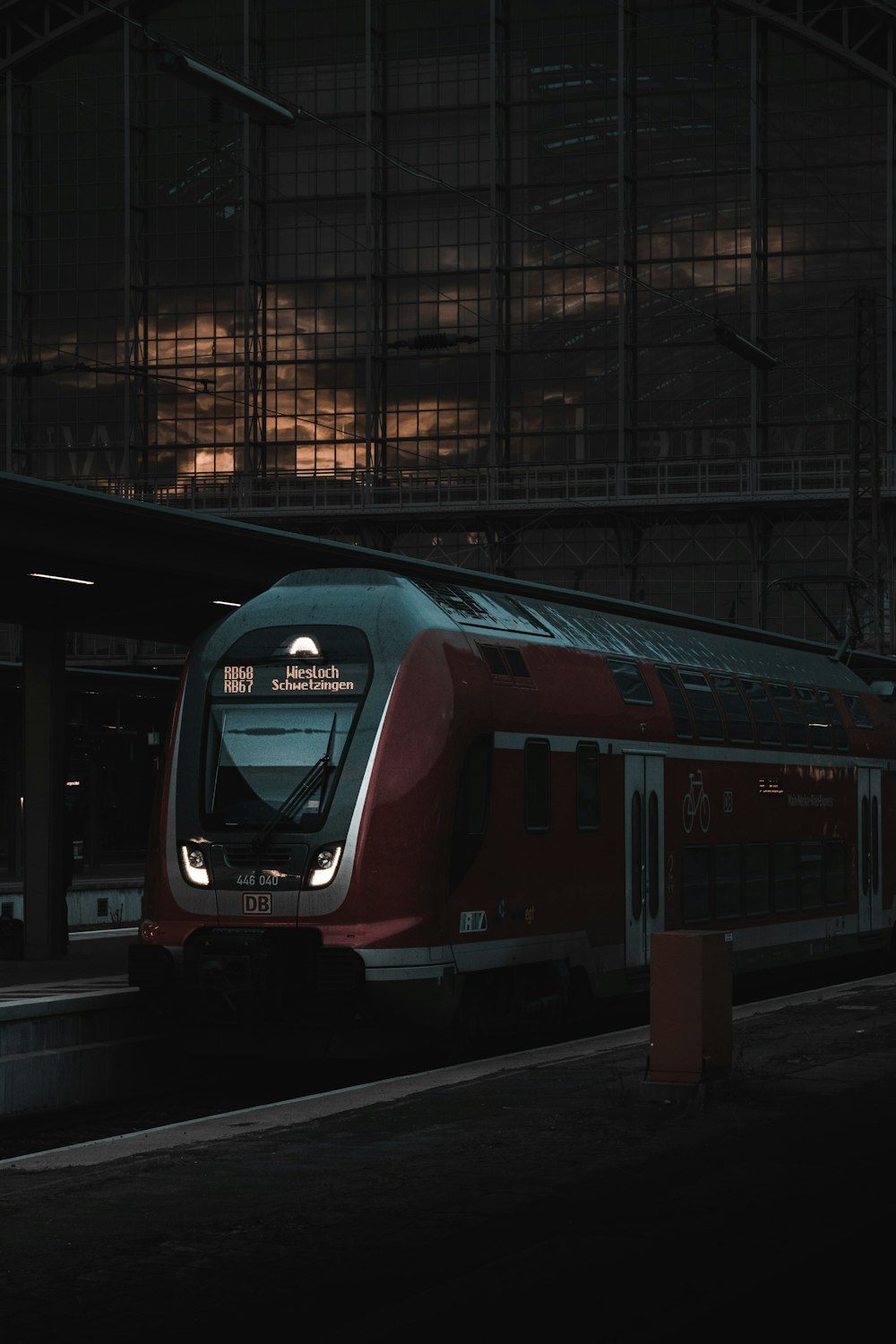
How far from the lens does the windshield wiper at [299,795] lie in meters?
16.0

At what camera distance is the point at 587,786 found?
1894 cm

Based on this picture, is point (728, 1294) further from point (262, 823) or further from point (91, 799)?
point (91, 799)

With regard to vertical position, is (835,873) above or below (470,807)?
below

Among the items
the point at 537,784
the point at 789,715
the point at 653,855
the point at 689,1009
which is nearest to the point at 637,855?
the point at 653,855

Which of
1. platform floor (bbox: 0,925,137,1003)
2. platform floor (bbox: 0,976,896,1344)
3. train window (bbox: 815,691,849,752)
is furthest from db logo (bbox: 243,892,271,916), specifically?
train window (bbox: 815,691,849,752)

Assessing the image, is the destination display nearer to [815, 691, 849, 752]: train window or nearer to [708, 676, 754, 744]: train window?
[708, 676, 754, 744]: train window

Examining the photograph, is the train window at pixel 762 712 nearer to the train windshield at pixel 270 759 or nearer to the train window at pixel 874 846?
the train window at pixel 874 846

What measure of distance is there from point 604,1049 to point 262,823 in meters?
3.31

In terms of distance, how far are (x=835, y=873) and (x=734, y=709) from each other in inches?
158

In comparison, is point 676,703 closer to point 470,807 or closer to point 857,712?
point 470,807

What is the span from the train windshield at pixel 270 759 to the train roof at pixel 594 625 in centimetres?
139

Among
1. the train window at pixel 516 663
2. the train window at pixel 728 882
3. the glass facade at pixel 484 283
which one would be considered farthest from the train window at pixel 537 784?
the glass facade at pixel 484 283

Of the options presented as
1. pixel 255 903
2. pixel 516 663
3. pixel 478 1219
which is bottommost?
pixel 478 1219

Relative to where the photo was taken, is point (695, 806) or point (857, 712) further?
point (857, 712)
